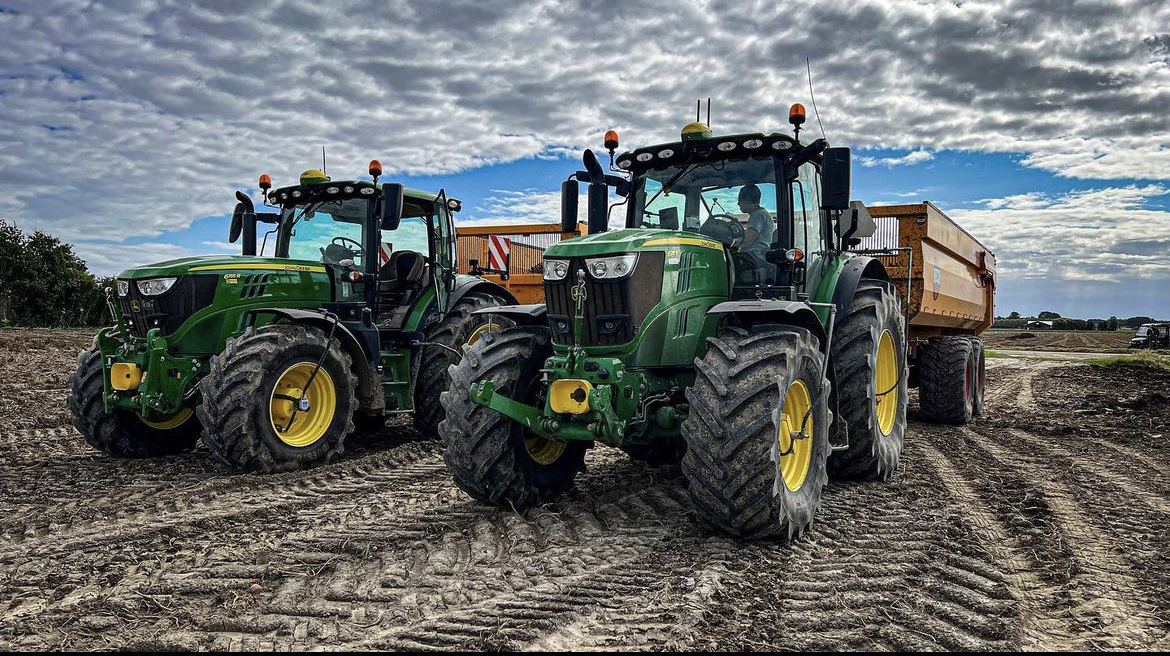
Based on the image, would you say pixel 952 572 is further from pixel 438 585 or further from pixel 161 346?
pixel 161 346

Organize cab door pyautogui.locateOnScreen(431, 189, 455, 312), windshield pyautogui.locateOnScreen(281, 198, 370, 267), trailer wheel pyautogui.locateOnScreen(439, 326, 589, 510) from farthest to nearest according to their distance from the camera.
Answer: cab door pyautogui.locateOnScreen(431, 189, 455, 312) → windshield pyautogui.locateOnScreen(281, 198, 370, 267) → trailer wheel pyautogui.locateOnScreen(439, 326, 589, 510)

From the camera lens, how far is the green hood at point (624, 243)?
4988 millimetres

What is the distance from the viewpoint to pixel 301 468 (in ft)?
22.4

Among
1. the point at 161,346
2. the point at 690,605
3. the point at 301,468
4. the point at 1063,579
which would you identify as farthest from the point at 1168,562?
the point at 161,346

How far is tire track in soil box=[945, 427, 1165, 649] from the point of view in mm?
3439

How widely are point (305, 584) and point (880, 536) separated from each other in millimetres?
3123

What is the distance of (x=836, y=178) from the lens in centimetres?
535

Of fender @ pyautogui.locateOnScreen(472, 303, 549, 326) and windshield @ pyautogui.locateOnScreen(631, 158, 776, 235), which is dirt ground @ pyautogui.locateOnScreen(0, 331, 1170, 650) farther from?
windshield @ pyautogui.locateOnScreen(631, 158, 776, 235)

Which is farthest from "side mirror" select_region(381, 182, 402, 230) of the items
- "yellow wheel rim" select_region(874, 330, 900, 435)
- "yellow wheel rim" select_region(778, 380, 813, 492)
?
"yellow wheel rim" select_region(874, 330, 900, 435)

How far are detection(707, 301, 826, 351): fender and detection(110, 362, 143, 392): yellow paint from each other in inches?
190

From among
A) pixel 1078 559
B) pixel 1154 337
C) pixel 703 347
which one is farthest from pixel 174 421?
pixel 1154 337

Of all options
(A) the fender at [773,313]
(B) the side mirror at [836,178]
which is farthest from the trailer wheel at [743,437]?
(B) the side mirror at [836,178]

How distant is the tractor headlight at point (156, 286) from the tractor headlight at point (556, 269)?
3.77 metres

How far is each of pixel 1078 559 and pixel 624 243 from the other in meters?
2.97
